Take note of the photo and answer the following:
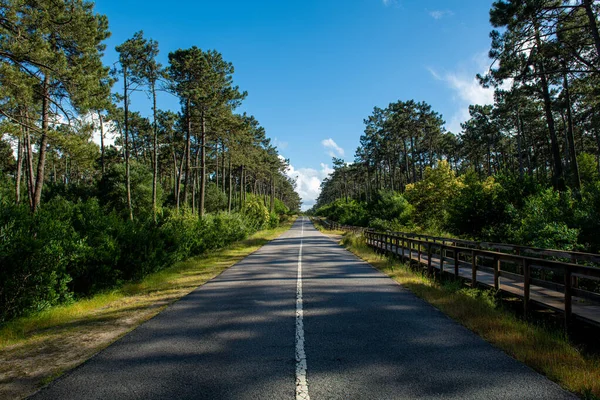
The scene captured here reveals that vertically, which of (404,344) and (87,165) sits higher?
(87,165)

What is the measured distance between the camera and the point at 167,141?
47.7m

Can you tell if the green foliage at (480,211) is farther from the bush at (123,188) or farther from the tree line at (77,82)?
the bush at (123,188)

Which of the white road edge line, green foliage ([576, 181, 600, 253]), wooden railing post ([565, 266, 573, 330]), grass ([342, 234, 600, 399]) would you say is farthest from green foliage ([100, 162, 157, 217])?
wooden railing post ([565, 266, 573, 330])

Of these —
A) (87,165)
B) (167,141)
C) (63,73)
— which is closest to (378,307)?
(63,73)

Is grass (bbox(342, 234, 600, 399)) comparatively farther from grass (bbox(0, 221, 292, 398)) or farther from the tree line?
the tree line

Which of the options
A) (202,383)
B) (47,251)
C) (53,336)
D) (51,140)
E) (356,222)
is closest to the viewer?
(202,383)

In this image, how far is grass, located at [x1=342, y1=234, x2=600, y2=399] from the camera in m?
3.95

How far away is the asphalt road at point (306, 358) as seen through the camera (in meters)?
3.78

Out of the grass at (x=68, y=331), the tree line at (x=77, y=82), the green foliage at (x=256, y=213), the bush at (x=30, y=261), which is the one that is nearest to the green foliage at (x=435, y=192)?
the tree line at (x=77, y=82)

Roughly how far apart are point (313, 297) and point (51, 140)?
9637 mm

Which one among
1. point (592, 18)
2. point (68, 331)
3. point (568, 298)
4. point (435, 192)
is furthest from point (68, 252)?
point (435, 192)

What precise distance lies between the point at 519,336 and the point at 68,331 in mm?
7496

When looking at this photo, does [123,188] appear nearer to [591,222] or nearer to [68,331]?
[68,331]

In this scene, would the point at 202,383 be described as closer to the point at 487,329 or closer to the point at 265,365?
the point at 265,365
